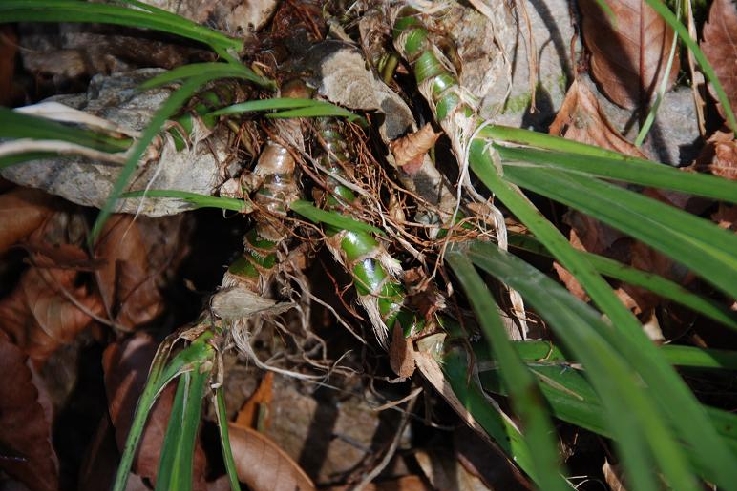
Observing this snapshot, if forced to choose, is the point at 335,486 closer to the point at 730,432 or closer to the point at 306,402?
the point at 306,402

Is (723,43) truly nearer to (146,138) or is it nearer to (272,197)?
(272,197)

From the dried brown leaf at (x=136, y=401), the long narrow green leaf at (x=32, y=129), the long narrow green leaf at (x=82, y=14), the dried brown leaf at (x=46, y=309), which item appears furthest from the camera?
the dried brown leaf at (x=46, y=309)

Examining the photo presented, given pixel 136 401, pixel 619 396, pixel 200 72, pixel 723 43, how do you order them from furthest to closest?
pixel 136 401, pixel 723 43, pixel 200 72, pixel 619 396

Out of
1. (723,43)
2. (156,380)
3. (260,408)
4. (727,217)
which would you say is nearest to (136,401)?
(260,408)

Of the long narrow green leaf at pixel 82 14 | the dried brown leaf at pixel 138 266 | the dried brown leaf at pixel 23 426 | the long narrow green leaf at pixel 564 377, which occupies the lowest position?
the dried brown leaf at pixel 23 426

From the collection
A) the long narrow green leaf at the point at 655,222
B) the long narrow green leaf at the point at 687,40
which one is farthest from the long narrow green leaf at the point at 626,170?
the long narrow green leaf at the point at 687,40

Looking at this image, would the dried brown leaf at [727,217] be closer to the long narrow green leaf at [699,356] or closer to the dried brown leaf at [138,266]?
the long narrow green leaf at [699,356]

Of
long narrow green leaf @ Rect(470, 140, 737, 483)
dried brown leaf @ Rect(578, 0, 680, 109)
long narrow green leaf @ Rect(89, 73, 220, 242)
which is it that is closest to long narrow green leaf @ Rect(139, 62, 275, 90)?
long narrow green leaf @ Rect(89, 73, 220, 242)
